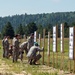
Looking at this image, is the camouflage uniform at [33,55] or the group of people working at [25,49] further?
the group of people working at [25,49]

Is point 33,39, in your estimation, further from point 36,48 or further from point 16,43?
point 36,48

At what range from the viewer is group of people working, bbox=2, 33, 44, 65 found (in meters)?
24.0

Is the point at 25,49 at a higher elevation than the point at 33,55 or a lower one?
higher

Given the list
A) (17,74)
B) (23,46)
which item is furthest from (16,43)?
(17,74)

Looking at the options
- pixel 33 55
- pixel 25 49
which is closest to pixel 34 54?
pixel 33 55

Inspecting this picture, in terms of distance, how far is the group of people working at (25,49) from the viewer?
78.8 ft

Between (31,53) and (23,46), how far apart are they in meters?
4.16

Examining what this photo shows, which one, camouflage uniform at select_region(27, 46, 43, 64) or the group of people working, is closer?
camouflage uniform at select_region(27, 46, 43, 64)

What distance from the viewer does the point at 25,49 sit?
1117 inches

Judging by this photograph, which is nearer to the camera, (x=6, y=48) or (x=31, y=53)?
(x=31, y=53)

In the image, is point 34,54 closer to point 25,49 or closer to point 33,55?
point 33,55

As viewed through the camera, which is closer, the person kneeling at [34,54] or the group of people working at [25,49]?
the person kneeling at [34,54]

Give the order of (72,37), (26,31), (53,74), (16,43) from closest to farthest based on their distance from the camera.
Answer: (53,74) → (72,37) → (16,43) → (26,31)

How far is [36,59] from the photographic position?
24.3 metres
